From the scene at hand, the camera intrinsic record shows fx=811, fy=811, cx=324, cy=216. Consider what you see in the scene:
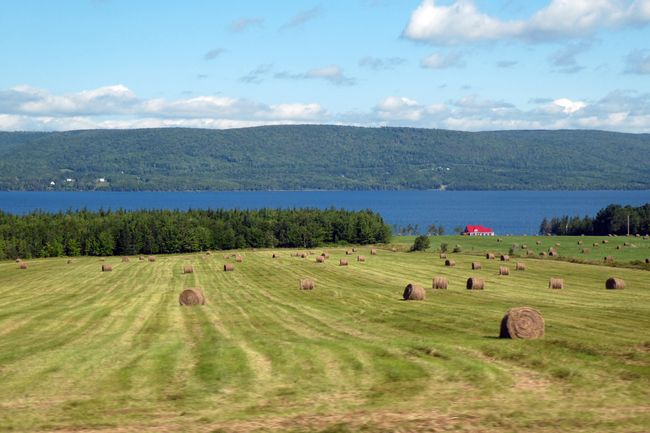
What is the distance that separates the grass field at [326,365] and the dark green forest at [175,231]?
73117 millimetres

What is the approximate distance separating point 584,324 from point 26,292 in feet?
137

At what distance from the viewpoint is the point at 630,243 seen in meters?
111

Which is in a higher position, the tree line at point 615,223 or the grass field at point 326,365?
the tree line at point 615,223

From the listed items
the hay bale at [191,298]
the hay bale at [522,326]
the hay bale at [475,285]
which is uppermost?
the hay bale at [522,326]

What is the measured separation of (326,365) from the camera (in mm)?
23078

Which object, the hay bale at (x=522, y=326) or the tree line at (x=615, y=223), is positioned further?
the tree line at (x=615, y=223)

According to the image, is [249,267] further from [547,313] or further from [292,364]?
[292,364]

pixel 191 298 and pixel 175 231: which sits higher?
pixel 175 231

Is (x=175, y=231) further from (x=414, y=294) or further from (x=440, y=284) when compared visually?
(x=414, y=294)

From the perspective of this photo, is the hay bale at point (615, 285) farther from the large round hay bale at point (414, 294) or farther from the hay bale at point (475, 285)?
the large round hay bale at point (414, 294)

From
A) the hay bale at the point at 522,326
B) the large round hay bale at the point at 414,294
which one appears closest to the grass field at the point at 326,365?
the large round hay bale at the point at 414,294

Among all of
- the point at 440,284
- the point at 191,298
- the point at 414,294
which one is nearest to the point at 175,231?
the point at 440,284

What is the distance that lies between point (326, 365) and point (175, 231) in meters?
101

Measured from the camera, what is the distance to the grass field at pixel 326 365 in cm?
1772
